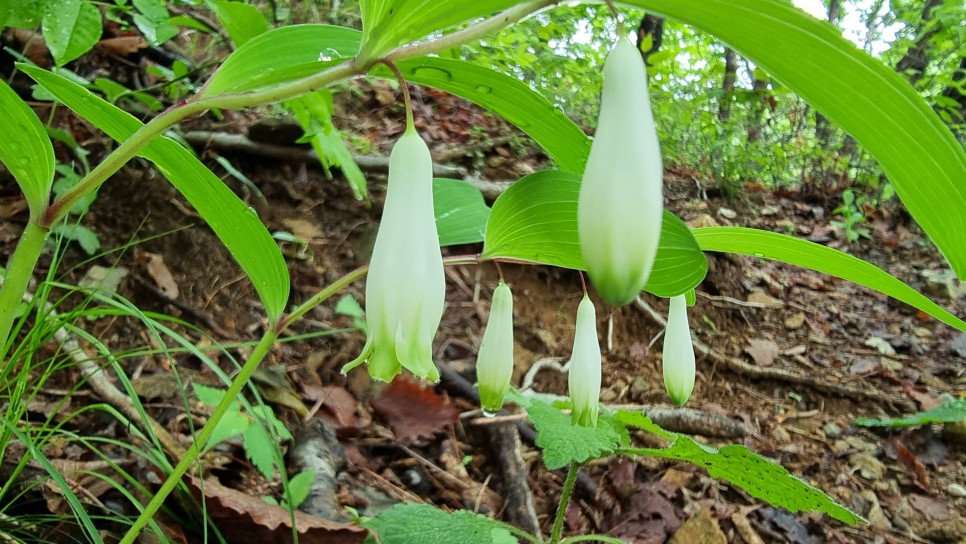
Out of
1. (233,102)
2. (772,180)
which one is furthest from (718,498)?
(772,180)

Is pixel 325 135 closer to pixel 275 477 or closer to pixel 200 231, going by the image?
pixel 200 231

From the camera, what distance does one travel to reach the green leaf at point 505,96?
2.73 feet

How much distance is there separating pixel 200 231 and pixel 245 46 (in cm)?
188

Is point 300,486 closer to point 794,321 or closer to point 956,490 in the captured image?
point 956,490

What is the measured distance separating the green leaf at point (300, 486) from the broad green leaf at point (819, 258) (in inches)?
45.0

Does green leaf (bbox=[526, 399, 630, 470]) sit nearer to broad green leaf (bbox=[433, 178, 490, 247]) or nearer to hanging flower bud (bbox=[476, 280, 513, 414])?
→ hanging flower bud (bbox=[476, 280, 513, 414])

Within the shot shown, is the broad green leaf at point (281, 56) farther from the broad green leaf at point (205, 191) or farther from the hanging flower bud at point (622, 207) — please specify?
the hanging flower bud at point (622, 207)

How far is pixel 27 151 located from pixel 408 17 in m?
0.57

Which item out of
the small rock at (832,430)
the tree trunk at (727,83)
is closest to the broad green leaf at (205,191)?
the small rock at (832,430)

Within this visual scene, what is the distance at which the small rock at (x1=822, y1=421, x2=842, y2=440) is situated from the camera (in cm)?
280

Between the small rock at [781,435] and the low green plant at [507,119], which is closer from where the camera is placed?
the low green plant at [507,119]

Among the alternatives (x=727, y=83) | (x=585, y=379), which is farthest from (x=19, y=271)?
(x=727, y=83)

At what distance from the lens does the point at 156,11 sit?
1902 millimetres

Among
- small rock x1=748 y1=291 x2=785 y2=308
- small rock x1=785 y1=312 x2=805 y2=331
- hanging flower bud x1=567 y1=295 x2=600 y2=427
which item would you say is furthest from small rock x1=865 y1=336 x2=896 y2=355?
hanging flower bud x1=567 y1=295 x2=600 y2=427
